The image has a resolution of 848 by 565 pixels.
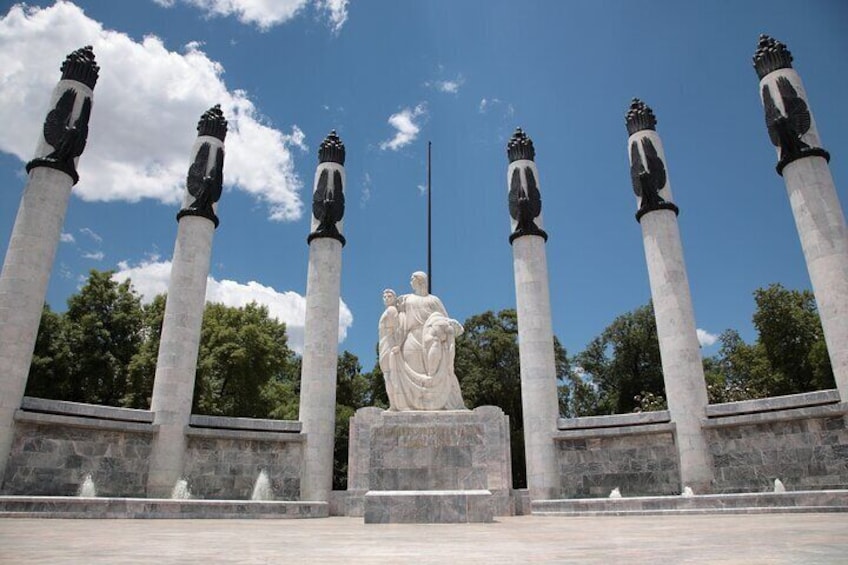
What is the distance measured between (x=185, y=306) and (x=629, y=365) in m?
27.8

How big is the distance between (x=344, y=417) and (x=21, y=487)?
17.6m

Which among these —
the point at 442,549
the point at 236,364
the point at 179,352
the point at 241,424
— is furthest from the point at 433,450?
the point at 236,364

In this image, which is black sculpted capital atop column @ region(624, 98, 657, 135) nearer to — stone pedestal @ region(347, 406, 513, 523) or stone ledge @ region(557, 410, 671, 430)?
stone ledge @ region(557, 410, 671, 430)

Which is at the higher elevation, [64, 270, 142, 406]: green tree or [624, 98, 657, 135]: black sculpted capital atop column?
[624, 98, 657, 135]: black sculpted capital atop column

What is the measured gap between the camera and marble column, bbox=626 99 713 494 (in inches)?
634

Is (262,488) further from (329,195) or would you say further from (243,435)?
(329,195)

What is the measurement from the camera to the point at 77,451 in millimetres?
15086

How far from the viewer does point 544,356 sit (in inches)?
754

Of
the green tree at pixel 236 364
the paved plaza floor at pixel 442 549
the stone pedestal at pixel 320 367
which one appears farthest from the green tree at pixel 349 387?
the paved plaza floor at pixel 442 549

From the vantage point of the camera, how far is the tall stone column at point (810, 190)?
15164mm

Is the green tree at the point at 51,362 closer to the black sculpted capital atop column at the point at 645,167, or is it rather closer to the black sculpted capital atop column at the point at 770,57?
the black sculpted capital atop column at the point at 645,167

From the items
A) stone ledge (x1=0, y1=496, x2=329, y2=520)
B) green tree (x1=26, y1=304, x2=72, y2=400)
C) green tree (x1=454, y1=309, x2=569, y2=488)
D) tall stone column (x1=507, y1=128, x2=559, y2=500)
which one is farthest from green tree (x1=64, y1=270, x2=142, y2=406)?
tall stone column (x1=507, y1=128, x2=559, y2=500)

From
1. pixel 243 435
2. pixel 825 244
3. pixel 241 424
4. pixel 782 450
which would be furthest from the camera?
pixel 241 424

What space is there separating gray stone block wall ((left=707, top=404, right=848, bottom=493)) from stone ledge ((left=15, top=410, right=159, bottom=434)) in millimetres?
16058
